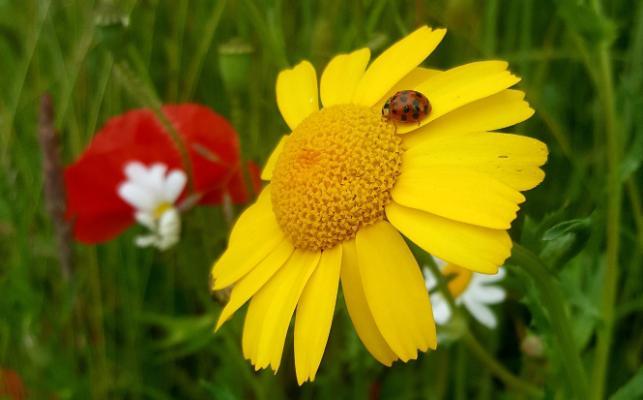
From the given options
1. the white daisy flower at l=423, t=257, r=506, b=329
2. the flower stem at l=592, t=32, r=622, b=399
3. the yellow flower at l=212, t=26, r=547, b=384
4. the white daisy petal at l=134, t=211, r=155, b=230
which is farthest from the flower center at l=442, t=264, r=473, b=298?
the white daisy petal at l=134, t=211, r=155, b=230

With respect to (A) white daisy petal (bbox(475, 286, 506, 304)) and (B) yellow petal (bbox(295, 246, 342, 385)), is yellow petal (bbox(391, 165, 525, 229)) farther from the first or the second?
(A) white daisy petal (bbox(475, 286, 506, 304))

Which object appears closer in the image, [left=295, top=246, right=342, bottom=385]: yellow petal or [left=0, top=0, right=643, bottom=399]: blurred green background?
[left=295, top=246, right=342, bottom=385]: yellow petal

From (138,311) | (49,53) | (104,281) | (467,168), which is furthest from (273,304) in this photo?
(49,53)

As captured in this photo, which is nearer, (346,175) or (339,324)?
(346,175)

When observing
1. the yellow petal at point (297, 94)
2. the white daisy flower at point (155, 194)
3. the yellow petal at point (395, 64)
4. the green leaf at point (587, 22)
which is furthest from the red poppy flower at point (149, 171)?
the green leaf at point (587, 22)

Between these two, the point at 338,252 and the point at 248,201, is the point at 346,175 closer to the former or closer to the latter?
the point at 338,252

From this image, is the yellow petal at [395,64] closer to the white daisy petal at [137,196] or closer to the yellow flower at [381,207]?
the yellow flower at [381,207]

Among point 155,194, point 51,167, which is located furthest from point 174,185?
point 51,167
